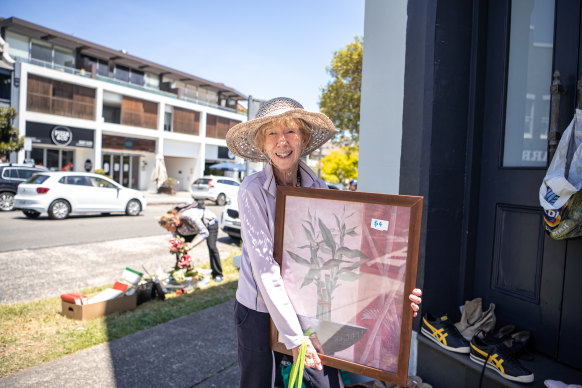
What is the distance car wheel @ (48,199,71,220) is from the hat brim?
12.4 m

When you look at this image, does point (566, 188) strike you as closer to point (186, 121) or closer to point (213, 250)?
point (213, 250)

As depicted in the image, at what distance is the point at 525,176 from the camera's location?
2.38 m

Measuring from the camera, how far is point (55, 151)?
24.6 metres

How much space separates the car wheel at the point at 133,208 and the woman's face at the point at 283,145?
13762mm

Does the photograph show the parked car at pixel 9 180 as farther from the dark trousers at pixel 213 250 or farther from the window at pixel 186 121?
the window at pixel 186 121

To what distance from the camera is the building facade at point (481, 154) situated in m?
2.28

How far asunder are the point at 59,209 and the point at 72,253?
5.64 meters

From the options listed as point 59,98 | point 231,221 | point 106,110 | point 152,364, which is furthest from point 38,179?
point 106,110

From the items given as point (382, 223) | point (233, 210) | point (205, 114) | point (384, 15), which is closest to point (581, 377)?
point (382, 223)

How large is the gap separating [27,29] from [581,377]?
31.6 metres

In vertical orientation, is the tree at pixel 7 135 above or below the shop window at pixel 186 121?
below

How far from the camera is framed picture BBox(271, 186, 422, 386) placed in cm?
149

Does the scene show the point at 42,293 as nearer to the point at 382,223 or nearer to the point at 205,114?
the point at 382,223

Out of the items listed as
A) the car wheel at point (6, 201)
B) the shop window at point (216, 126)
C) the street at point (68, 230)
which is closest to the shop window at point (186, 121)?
the shop window at point (216, 126)
